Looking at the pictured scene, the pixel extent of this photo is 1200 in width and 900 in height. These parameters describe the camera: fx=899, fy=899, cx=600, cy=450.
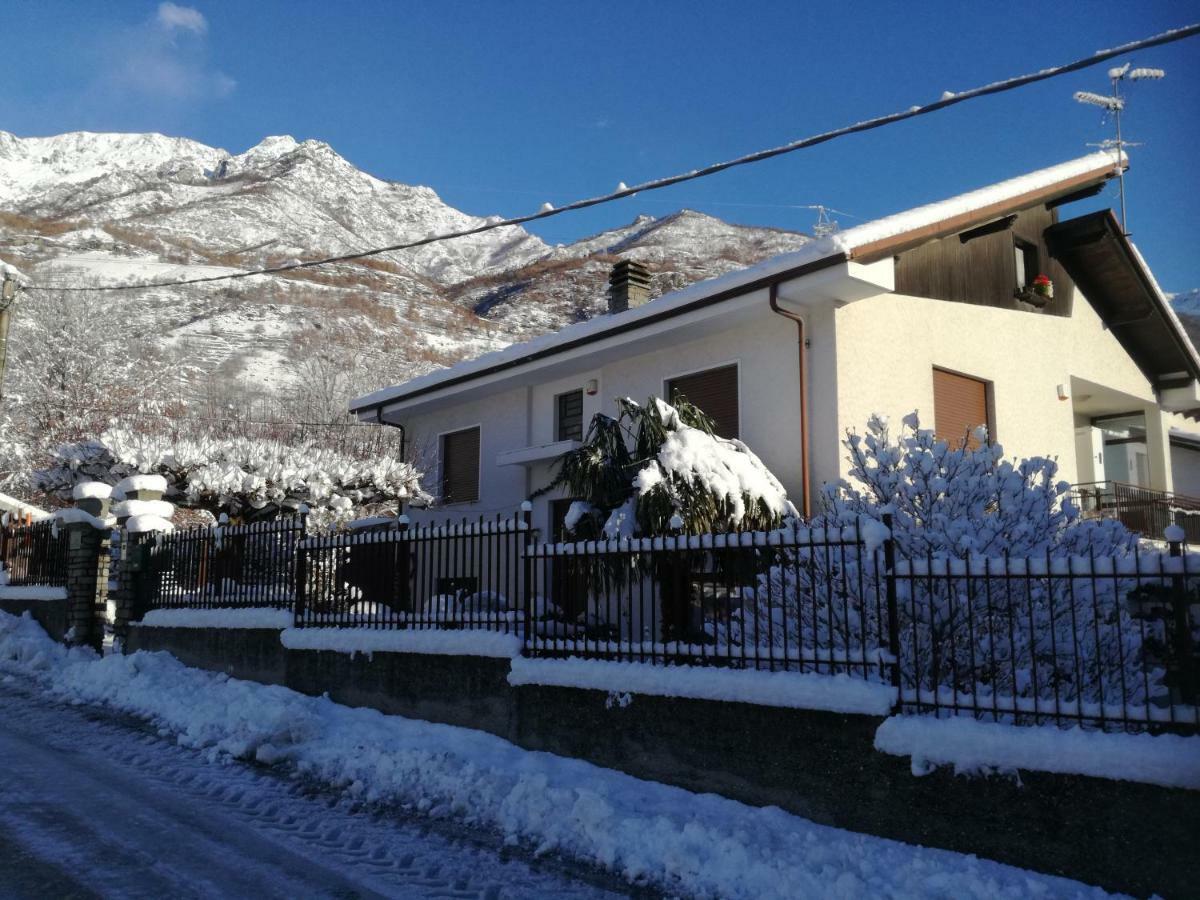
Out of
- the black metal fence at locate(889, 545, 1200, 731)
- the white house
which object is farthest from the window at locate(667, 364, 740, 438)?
the black metal fence at locate(889, 545, 1200, 731)

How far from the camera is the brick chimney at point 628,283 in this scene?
1484 cm

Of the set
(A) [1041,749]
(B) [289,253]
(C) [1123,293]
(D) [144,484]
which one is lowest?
(A) [1041,749]

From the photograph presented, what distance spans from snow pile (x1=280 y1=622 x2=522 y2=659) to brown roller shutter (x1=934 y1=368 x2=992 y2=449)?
22.6 ft

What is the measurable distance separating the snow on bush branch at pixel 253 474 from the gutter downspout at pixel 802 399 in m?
7.83

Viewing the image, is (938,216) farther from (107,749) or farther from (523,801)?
(107,749)

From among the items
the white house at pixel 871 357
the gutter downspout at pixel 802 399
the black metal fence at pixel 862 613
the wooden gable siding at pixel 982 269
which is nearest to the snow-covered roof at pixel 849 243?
the white house at pixel 871 357

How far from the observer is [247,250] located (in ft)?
335

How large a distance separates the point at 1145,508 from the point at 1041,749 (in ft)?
37.7

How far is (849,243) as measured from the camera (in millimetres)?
9531

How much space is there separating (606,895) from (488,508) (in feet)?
36.3

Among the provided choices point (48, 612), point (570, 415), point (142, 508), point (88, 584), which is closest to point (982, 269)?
point (570, 415)

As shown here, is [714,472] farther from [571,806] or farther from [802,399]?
[571,806]

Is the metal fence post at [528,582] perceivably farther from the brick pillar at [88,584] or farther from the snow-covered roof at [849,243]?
the brick pillar at [88,584]

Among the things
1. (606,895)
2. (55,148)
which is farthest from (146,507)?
(55,148)
